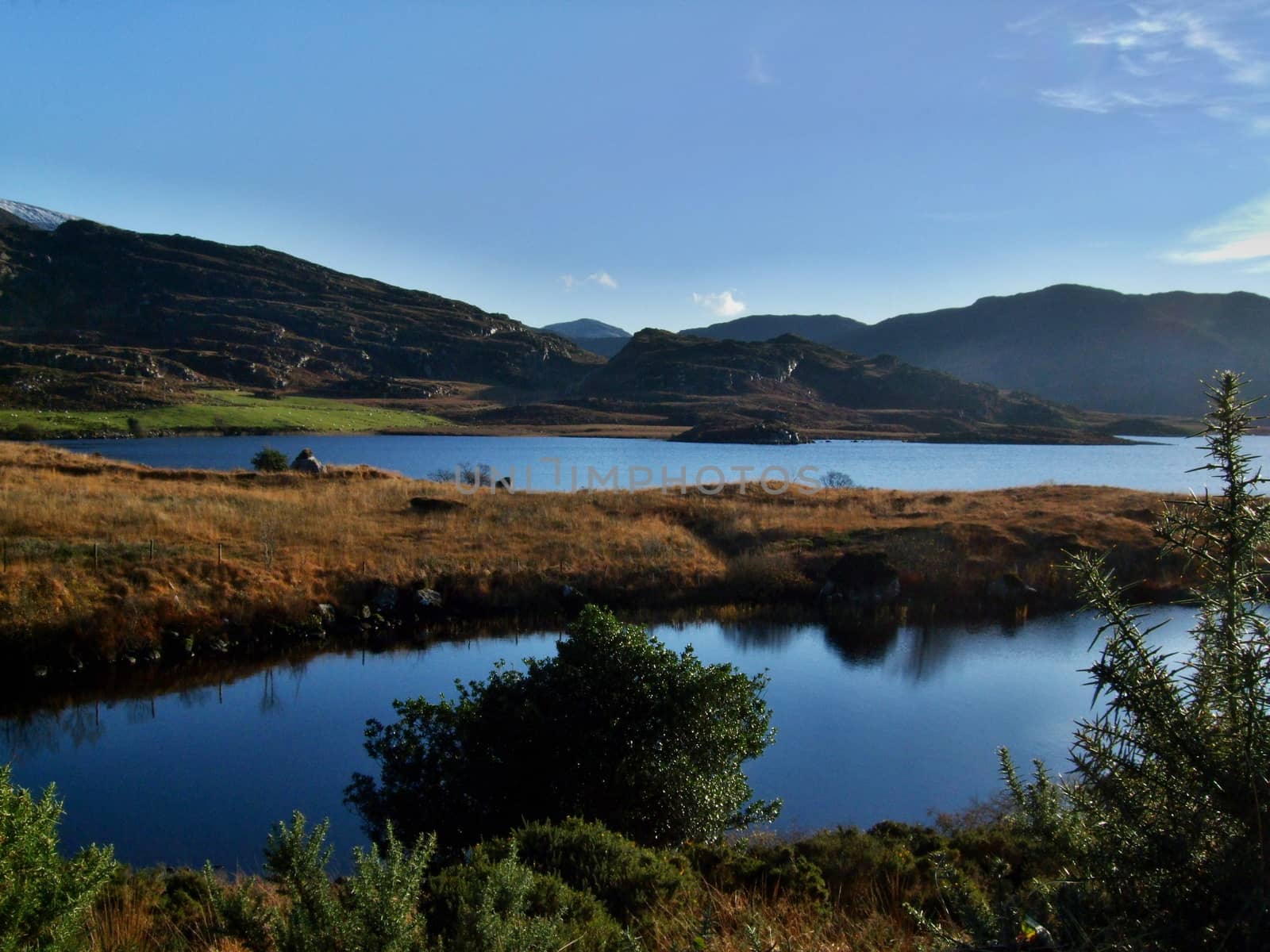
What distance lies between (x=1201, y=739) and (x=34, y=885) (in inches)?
159

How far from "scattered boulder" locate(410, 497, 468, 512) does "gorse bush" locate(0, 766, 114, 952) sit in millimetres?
24522

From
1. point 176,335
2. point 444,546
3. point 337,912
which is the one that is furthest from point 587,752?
point 176,335

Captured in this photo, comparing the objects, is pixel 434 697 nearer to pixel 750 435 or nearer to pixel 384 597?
pixel 384 597

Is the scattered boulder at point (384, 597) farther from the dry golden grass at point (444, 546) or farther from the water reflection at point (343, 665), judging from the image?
the water reflection at point (343, 665)

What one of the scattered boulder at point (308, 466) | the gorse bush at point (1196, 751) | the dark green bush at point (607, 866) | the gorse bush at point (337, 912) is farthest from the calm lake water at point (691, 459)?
the gorse bush at point (1196, 751)

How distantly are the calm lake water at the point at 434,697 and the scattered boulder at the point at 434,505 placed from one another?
10.2 metres

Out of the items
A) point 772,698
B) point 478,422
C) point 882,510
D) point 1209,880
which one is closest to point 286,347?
point 478,422

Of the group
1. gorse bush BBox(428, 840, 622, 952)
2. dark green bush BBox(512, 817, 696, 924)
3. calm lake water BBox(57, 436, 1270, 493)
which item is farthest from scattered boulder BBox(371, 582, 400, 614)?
calm lake water BBox(57, 436, 1270, 493)

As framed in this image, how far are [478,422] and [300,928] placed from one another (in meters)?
123

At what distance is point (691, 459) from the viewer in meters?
71.4

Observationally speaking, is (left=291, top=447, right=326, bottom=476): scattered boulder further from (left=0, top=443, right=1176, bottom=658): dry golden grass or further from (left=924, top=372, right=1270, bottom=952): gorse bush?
(left=924, top=372, right=1270, bottom=952): gorse bush

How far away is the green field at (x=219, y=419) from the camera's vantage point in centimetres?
7756

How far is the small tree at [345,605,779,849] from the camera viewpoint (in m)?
7.77

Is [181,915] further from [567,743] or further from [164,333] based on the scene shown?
[164,333]
